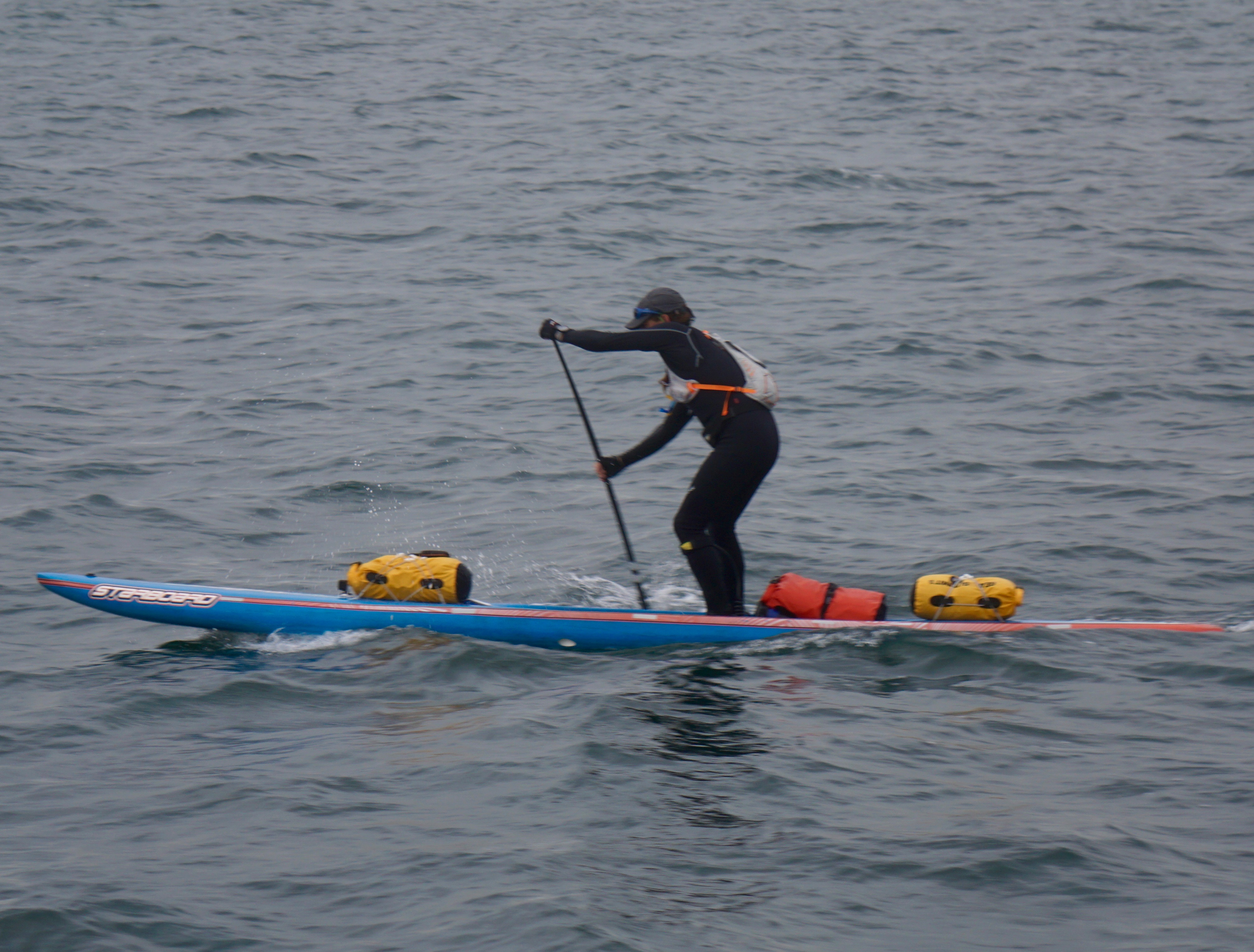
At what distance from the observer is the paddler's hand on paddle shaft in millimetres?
7834

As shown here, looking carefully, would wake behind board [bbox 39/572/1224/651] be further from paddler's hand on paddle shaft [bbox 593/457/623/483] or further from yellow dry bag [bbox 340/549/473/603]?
paddler's hand on paddle shaft [bbox 593/457/623/483]

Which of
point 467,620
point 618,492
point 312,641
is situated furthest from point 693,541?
point 618,492

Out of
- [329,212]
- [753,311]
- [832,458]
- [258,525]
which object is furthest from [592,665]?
[329,212]

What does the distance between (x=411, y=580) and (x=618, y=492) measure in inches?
145

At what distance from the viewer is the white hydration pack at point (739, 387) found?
7.42 m

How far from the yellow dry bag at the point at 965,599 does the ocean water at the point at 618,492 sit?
0.19 metres

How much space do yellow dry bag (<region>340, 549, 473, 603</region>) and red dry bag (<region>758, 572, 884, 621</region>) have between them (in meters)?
1.82

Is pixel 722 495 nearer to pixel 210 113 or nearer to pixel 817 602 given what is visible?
pixel 817 602

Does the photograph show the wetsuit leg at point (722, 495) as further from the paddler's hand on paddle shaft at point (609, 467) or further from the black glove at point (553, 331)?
the black glove at point (553, 331)

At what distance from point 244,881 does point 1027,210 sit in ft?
57.0

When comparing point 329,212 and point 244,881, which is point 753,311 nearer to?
point 329,212

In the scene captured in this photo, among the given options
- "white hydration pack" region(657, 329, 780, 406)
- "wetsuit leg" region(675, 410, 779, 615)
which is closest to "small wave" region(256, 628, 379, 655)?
"wetsuit leg" region(675, 410, 779, 615)

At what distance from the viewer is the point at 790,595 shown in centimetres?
787

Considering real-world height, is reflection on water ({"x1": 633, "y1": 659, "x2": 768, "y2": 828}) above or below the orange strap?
below
